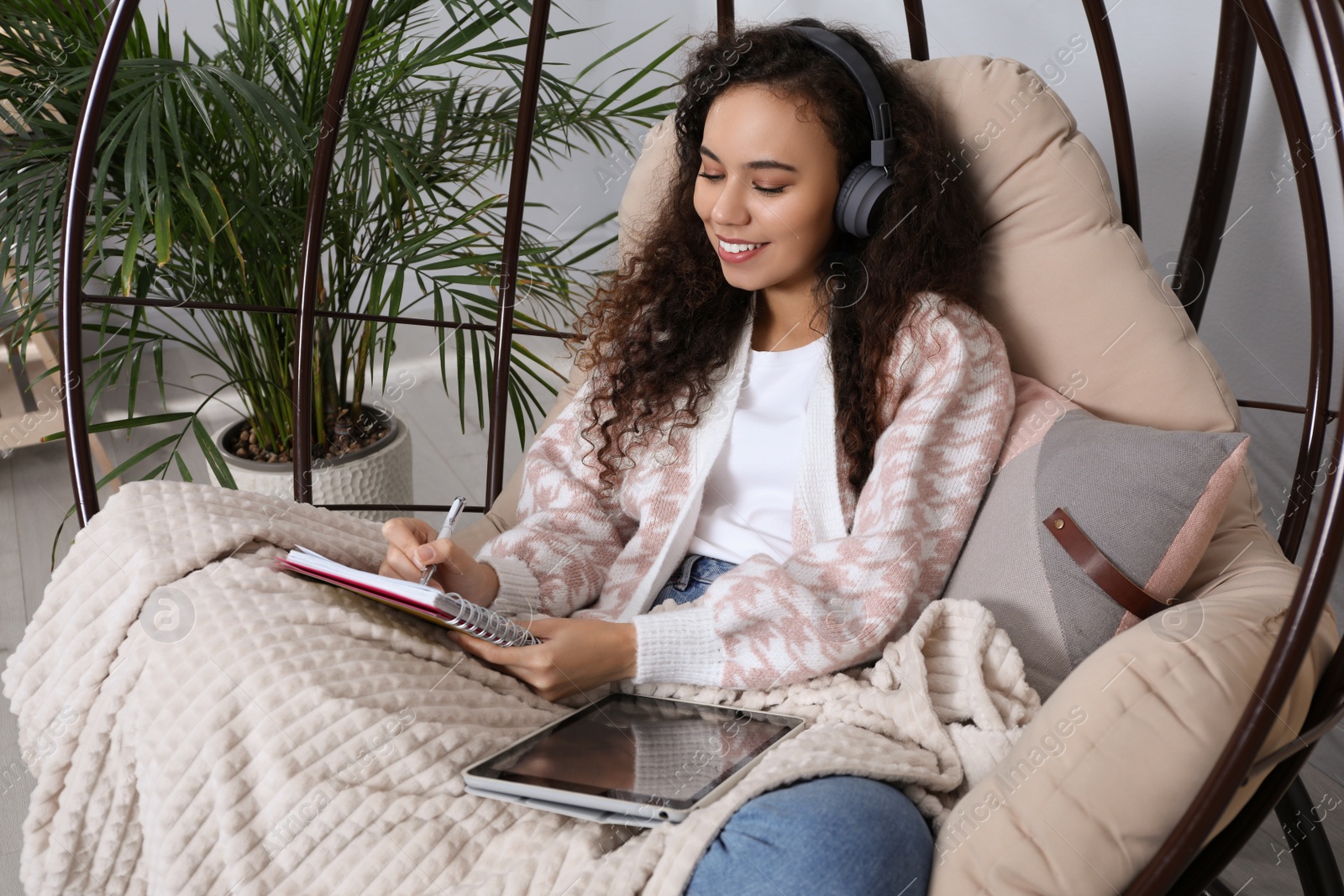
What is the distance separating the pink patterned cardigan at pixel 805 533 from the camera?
3.38ft

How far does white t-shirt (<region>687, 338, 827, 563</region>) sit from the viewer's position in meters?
1.19

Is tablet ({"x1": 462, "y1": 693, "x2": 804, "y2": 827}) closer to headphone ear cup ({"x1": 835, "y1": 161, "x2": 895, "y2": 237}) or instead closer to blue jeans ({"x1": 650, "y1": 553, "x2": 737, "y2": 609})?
blue jeans ({"x1": 650, "y1": 553, "x2": 737, "y2": 609})

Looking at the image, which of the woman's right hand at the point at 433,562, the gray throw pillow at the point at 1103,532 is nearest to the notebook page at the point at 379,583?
the woman's right hand at the point at 433,562

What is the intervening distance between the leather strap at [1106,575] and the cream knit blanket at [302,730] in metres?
0.11

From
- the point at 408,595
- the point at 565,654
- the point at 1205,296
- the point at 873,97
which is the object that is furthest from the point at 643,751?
the point at 1205,296

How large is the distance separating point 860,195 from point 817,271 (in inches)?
4.6

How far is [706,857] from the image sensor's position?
0.79m

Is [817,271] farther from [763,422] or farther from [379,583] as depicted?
[379,583]

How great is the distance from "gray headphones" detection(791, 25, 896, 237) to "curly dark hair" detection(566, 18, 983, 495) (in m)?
0.01

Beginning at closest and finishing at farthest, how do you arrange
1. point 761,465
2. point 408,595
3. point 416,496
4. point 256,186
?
1. point 408,595
2. point 761,465
3. point 256,186
4. point 416,496

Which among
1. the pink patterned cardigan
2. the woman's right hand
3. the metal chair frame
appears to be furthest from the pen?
the metal chair frame

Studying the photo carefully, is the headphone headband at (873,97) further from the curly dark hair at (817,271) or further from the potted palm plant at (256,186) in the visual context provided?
the potted palm plant at (256,186)

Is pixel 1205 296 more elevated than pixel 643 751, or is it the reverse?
pixel 1205 296

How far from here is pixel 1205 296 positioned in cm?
138
